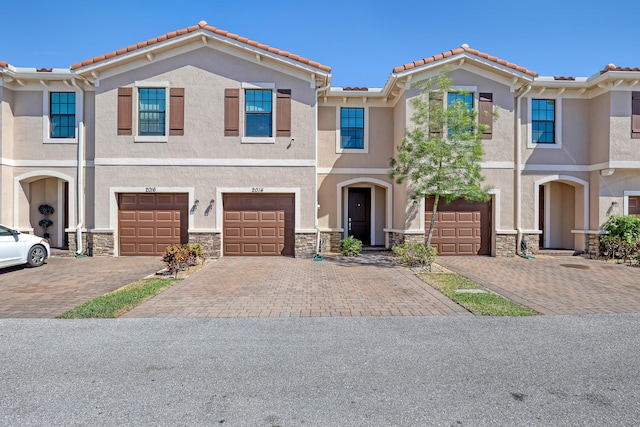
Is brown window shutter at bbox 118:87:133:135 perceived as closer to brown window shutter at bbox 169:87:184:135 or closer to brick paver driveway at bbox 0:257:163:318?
brown window shutter at bbox 169:87:184:135

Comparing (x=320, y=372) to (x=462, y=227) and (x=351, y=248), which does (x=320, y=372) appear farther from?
(x=462, y=227)

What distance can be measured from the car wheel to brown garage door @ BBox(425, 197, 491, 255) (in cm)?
1321

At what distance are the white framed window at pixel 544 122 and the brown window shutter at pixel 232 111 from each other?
11231mm

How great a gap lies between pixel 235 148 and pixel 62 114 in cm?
687

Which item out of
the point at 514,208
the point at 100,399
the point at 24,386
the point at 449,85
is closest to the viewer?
the point at 100,399

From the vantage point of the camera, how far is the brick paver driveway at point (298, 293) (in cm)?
622

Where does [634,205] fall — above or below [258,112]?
below

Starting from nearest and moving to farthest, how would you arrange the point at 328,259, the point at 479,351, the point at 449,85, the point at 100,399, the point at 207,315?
the point at 100,399 → the point at 479,351 → the point at 207,315 → the point at 449,85 → the point at 328,259

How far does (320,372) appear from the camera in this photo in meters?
3.88

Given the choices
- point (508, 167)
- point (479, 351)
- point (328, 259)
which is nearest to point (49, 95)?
point (328, 259)

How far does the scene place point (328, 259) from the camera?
40.9ft

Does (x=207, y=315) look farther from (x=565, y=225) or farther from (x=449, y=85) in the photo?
(x=565, y=225)

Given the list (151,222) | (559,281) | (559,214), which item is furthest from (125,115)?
(559,214)

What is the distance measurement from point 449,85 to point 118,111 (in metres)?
11.5
